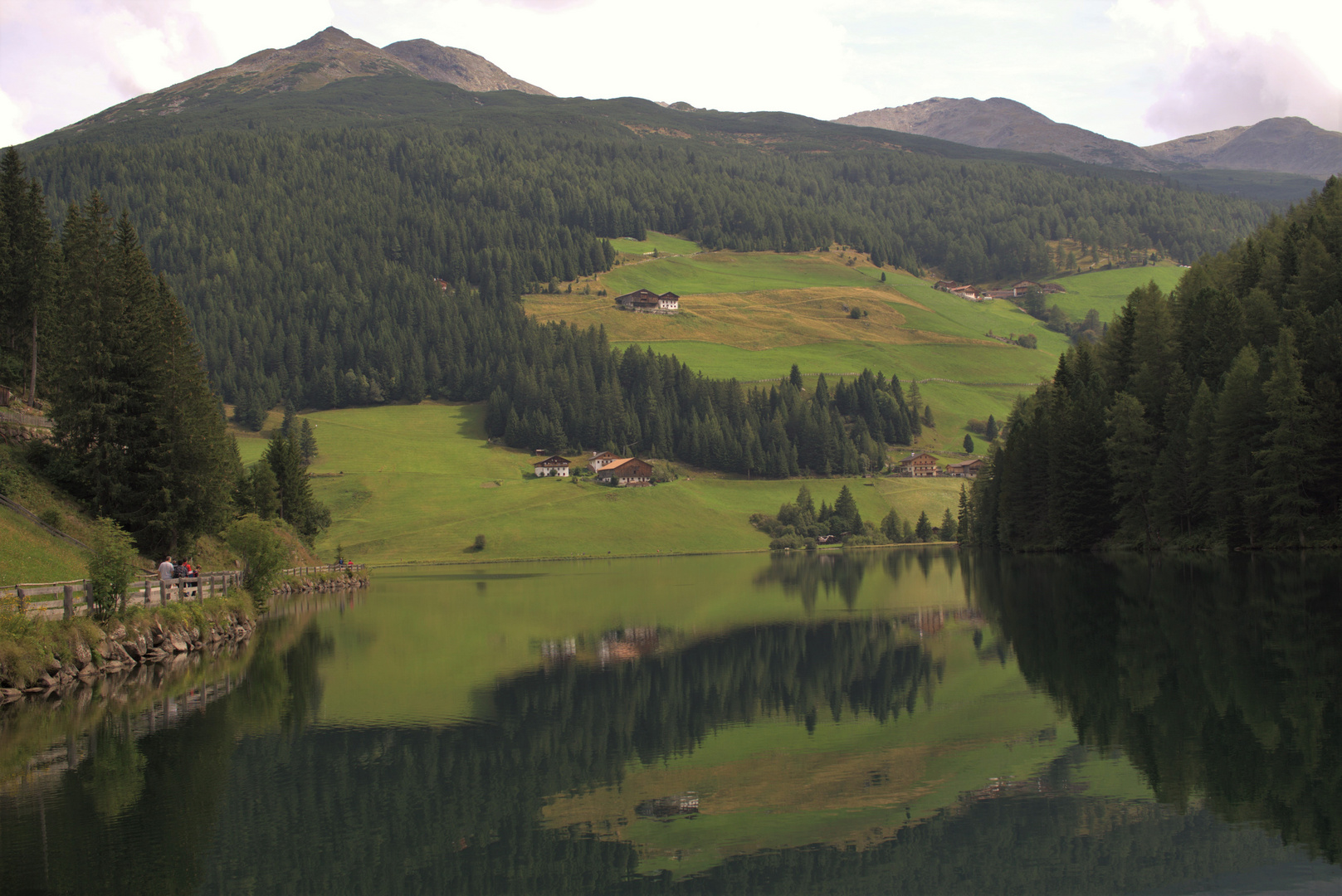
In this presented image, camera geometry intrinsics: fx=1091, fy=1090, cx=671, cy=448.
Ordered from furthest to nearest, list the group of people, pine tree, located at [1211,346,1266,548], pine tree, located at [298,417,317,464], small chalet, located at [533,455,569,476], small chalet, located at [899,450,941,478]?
small chalet, located at [899,450,941,478], small chalet, located at [533,455,569,476], pine tree, located at [298,417,317,464], pine tree, located at [1211,346,1266,548], the group of people

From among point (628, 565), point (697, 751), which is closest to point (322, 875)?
point (697, 751)

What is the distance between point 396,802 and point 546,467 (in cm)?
16053

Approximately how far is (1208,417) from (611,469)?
11488cm

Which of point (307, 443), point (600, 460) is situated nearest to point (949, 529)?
point (600, 460)

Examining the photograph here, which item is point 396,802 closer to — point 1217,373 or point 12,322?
point 12,322

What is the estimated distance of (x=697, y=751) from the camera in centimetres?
2142

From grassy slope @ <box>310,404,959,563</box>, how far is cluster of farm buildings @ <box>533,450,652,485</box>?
2.95 meters

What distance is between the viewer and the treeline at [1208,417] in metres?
60.1

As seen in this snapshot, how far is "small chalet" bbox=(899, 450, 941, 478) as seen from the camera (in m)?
193

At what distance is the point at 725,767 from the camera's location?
20109 mm

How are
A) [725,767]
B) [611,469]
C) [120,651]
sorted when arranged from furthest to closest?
[611,469] → [120,651] → [725,767]

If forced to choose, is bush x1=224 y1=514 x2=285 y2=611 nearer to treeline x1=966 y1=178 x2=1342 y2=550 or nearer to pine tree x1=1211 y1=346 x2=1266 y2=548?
treeline x1=966 y1=178 x2=1342 y2=550

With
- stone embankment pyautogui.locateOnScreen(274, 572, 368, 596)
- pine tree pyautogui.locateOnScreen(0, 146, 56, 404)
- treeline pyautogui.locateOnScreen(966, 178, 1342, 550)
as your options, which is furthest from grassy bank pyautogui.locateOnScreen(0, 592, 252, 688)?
treeline pyautogui.locateOnScreen(966, 178, 1342, 550)

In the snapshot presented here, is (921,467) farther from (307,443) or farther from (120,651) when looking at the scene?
(120,651)
